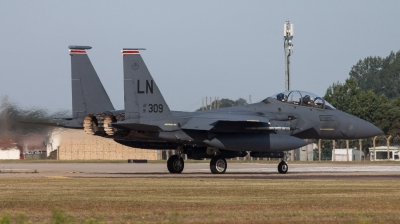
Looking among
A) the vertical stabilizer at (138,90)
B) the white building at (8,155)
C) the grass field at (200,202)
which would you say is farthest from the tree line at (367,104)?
the grass field at (200,202)

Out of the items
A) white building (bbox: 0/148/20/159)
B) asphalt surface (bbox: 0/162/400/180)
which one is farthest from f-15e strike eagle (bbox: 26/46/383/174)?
white building (bbox: 0/148/20/159)

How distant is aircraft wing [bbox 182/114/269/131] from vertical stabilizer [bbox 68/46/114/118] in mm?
4325

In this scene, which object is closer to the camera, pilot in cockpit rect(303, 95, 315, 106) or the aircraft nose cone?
pilot in cockpit rect(303, 95, 315, 106)

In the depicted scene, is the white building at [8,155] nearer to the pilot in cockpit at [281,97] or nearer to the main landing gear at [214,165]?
the main landing gear at [214,165]

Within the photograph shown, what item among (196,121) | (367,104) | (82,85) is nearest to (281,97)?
(196,121)

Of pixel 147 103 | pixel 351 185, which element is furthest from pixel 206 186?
pixel 147 103

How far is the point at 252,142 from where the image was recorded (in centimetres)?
2705

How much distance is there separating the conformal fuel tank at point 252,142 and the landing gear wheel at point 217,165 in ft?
3.32

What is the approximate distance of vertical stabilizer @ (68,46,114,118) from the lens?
1115 inches

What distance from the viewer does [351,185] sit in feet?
62.8

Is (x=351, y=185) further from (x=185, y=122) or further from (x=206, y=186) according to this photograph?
(x=185, y=122)

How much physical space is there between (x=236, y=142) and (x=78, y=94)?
260 inches

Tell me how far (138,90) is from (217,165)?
4.72 metres

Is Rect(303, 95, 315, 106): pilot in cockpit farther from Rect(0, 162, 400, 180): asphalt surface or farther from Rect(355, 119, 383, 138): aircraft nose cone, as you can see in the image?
Rect(0, 162, 400, 180): asphalt surface
